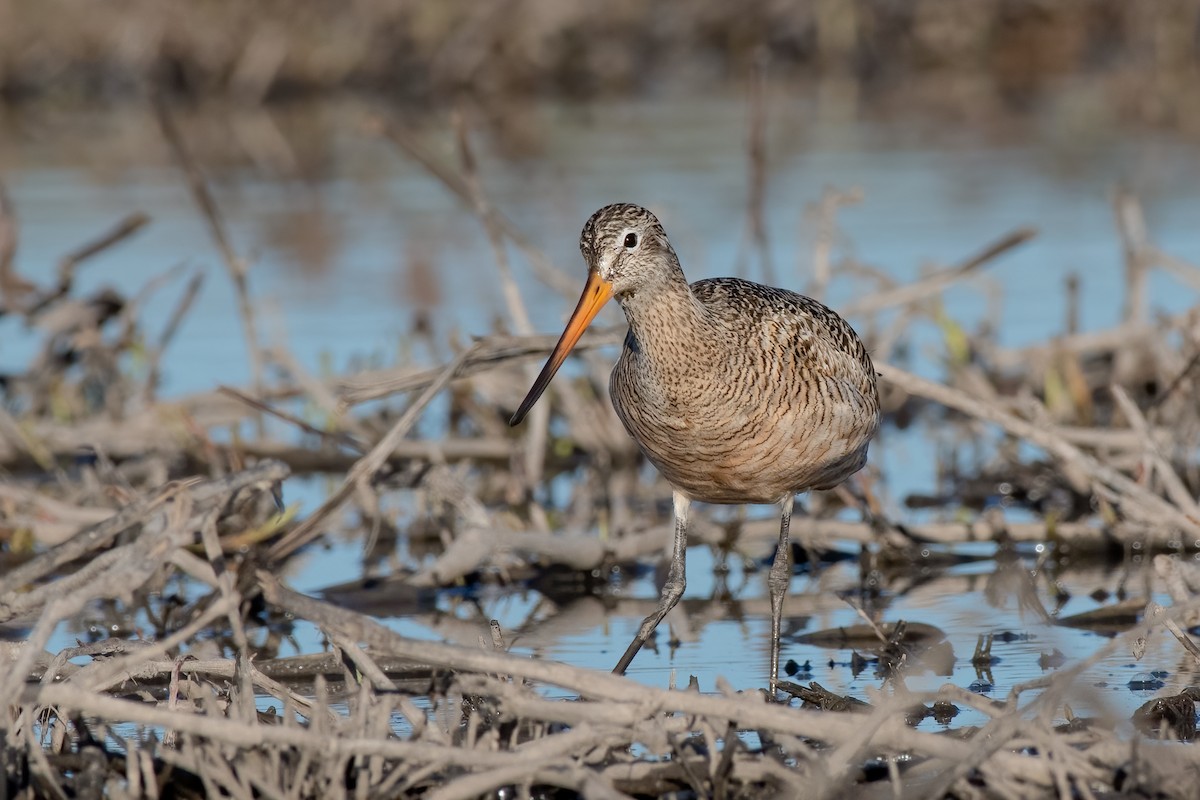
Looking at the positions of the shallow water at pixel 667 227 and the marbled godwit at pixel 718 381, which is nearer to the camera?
the marbled godwit at pixel 718 381

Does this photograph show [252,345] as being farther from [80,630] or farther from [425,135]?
[425,135]

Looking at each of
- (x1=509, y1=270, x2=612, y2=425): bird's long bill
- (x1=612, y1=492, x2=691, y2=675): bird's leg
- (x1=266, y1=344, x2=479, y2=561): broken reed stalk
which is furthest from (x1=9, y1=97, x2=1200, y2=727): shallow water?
(x1=509, y1=270, x2=612, y2=425): bird's long bill

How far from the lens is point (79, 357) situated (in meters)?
8.61

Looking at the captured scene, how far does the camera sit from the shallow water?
20.4 ft

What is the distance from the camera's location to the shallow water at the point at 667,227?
620cm

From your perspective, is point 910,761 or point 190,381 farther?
point 190,381

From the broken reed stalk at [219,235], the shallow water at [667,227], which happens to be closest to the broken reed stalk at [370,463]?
the shallow water at [667,227]

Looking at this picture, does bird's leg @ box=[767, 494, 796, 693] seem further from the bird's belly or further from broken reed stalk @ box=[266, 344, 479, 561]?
broken reed stalk @ box=[266, 344, 479, 561]

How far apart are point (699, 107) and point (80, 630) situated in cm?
1608

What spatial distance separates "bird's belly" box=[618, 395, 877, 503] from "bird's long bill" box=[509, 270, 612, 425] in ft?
1.09

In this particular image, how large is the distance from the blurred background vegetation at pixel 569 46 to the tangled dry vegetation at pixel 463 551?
44.6ft

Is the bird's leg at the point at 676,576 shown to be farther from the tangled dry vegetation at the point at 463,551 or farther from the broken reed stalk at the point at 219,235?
the broken reed stalk at the point at 219,235

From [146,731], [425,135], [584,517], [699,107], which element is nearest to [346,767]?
[146,731]

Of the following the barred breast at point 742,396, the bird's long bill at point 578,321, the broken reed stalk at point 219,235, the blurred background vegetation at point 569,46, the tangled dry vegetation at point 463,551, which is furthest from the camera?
the blurred background vegetation at point 569,46
